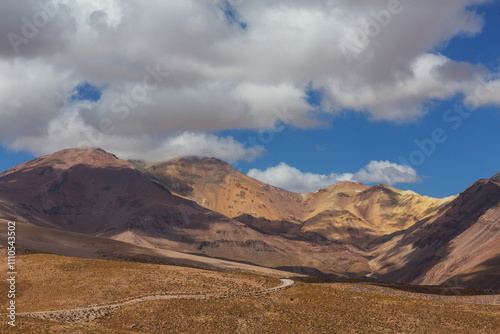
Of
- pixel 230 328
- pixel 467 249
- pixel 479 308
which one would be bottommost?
pixel 230 328

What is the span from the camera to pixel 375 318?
140 feet

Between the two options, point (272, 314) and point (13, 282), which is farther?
point (13, 282)

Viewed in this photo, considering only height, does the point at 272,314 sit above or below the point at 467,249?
below

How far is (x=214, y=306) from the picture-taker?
45.1 m

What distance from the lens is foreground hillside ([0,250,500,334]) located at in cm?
4028

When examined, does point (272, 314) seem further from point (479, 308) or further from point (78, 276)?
point (78, 276)

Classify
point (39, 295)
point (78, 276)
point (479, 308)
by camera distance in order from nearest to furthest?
point (479, 308), point (39, 295), point (78, 276)

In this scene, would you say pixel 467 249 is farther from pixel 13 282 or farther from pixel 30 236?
pixel 13 282

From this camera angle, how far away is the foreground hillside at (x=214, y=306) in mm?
40281

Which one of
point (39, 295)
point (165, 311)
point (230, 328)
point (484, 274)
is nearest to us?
point (230, 328)

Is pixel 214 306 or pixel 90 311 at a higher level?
pixel 214 306

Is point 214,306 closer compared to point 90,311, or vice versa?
point 90,311

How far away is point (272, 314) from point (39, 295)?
26769mm

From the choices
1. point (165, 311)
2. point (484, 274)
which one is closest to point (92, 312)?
point (165, 311)
